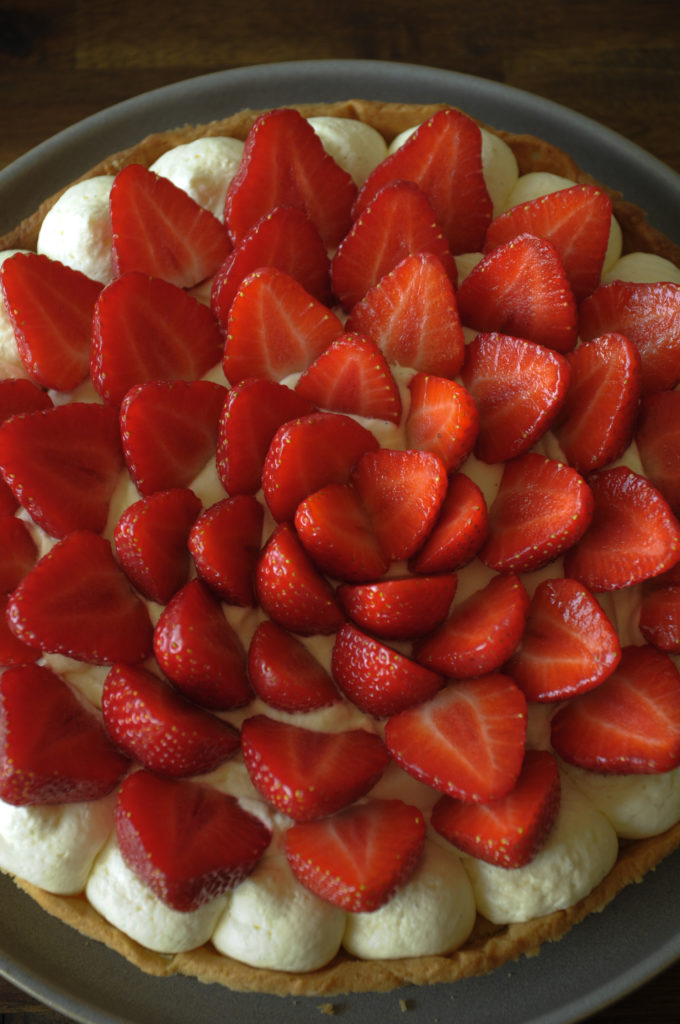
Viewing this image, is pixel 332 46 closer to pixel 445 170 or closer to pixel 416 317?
pixel 445 170

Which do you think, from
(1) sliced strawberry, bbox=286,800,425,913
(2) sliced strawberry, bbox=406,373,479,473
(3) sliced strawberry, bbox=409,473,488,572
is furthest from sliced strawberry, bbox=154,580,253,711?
(2) sliced strawberry, bbox=406,373,479,473

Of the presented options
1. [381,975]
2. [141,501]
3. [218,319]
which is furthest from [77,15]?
[381,975]

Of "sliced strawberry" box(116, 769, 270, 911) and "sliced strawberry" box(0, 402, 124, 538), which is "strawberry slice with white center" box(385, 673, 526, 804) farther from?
"sliced strawberry" box(0, 402, 124, 538)

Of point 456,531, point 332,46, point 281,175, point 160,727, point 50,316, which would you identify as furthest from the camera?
point 332,46

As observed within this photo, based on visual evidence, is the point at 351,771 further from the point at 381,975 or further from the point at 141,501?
the point at 141,501

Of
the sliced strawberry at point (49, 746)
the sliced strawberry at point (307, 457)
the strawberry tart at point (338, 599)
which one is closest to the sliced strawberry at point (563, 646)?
the strawberry tart at point (338, 599)

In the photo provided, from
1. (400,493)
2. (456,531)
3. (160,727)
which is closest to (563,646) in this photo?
(456,531)
